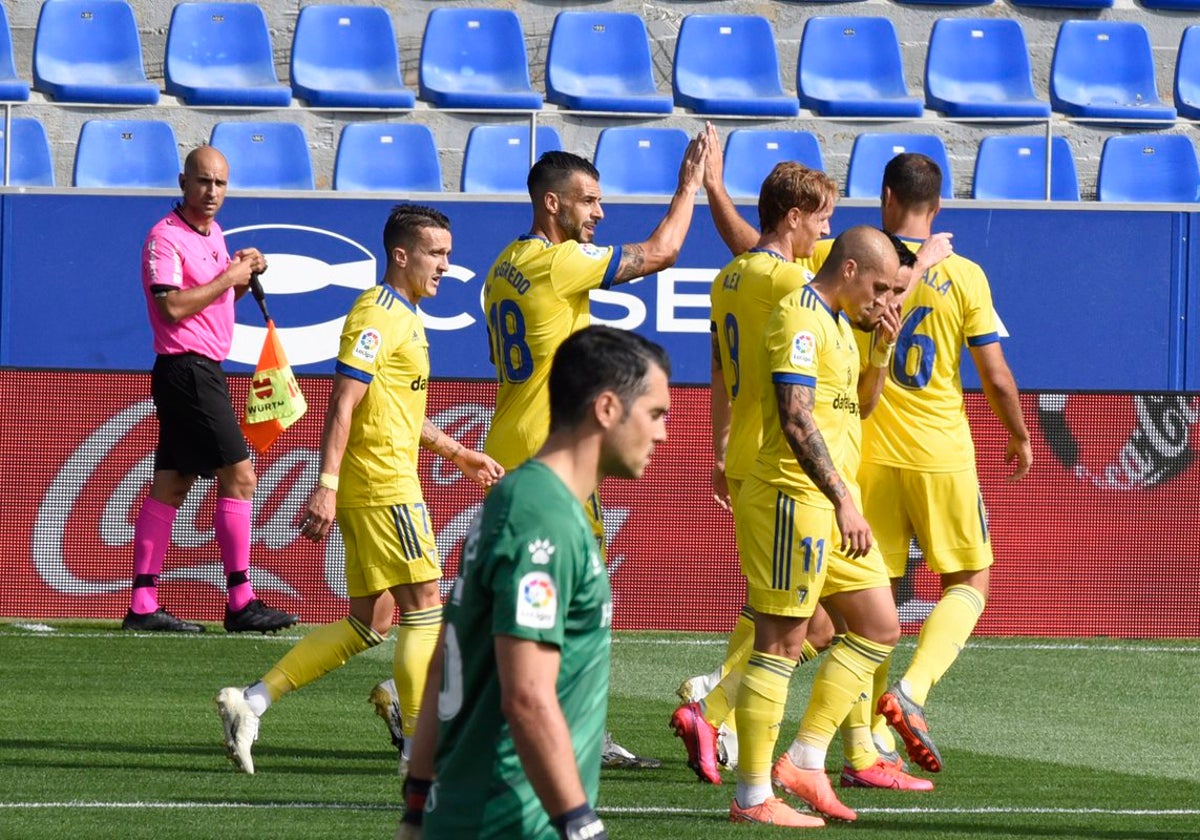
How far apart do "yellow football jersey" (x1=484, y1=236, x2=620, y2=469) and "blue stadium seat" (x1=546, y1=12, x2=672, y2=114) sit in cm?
836

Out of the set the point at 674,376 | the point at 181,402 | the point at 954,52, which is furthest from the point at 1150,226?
the point at 181,402

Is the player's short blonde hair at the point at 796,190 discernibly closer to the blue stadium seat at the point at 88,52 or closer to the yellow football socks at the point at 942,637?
the yellow football socks at the point at 942,637

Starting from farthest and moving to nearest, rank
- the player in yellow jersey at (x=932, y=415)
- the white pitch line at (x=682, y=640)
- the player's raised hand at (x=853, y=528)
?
the white pitch line at (x=682, y=640) < the player in yellow jersey at (x=932, y=415) < the player's raised hand at (x=853, y=528)

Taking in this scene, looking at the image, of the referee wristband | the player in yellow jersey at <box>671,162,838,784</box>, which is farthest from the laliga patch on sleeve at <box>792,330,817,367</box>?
the referee wristband

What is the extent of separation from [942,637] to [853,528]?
1.63 meters

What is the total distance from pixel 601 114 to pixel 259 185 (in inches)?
98.3

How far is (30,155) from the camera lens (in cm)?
1353

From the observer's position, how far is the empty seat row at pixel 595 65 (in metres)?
14.7

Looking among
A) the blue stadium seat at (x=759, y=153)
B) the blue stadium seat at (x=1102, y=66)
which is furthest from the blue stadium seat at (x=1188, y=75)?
the blue stadium seat at (x=759, y=153)

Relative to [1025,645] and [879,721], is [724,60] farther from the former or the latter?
[879,721]

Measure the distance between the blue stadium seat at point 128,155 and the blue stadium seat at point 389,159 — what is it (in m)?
1.19

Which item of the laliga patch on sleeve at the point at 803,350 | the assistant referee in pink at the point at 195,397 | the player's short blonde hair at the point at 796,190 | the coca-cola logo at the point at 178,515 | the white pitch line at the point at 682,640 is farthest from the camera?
the coca-cola logo at the point at 178,515

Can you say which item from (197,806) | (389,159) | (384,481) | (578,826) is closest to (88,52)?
(389,159)

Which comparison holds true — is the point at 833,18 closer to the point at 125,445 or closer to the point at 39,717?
the point at 125,445
